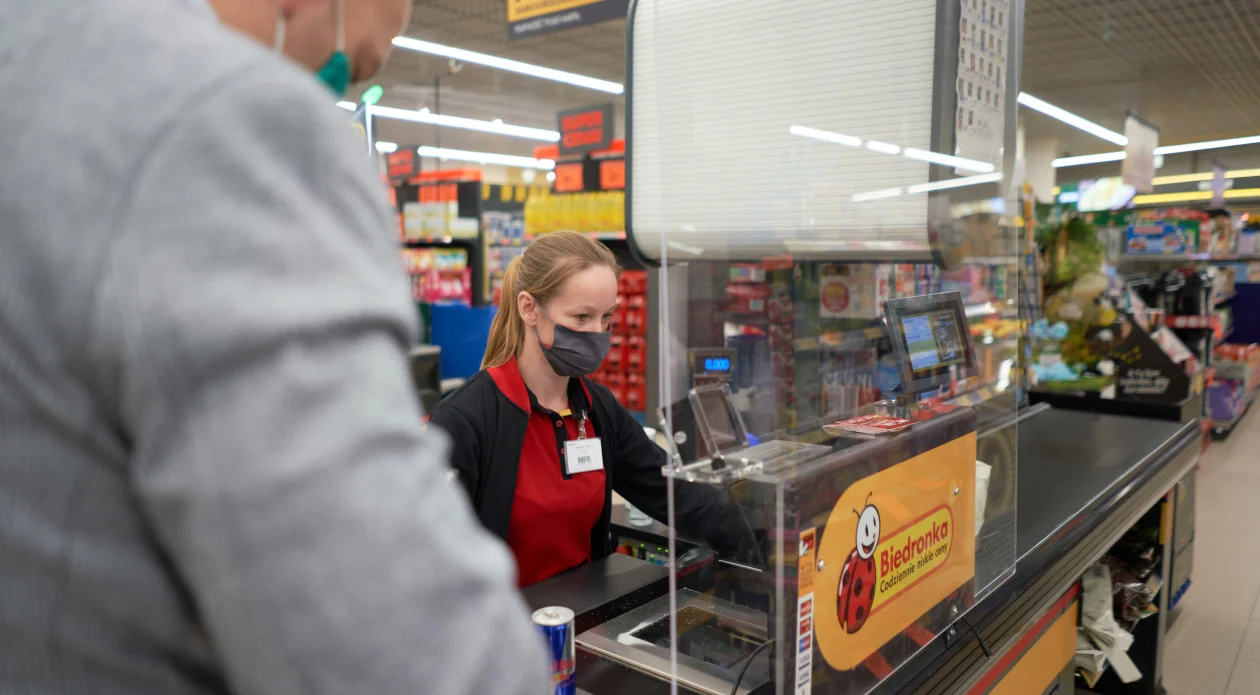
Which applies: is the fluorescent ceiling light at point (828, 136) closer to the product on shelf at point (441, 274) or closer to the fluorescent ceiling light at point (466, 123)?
the product on shelf at point (441, 274)

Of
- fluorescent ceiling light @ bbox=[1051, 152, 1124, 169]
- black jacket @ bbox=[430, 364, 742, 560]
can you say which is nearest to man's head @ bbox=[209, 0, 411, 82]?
black jacket @ bbox=[430, 364, 742, 560]

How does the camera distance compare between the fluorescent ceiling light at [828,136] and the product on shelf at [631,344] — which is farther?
the product on shelf at [631,344]

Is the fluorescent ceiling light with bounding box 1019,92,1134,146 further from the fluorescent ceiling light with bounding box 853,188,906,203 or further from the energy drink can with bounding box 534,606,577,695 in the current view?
the energy drink can with bounding box 534,606,577,695

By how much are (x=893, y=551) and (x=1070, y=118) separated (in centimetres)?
1549

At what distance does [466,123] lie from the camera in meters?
14.9

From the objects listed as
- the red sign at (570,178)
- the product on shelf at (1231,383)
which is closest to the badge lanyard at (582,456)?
the red sign at (570,178)

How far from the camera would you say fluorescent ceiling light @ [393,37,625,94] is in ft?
33.0

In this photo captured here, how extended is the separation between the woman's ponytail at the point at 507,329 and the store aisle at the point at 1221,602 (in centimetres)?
330

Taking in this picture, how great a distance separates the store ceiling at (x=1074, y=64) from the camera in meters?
9.06

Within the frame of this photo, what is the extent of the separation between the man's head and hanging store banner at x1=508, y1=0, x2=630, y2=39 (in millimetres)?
4041

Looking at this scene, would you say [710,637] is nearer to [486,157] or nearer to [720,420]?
[720,420]

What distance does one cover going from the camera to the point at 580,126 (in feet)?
24.4

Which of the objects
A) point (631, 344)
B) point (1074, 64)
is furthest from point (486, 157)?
point (631, 344)

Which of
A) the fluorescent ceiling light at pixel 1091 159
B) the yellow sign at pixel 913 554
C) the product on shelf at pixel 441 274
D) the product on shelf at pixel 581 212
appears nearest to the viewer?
the yellow sign at pixel 913 554
